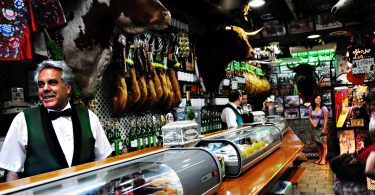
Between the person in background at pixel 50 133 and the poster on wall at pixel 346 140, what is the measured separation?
23.9ft

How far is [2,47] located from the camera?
2.35m

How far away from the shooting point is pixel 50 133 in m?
2.25

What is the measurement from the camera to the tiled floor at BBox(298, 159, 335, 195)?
6.18 m

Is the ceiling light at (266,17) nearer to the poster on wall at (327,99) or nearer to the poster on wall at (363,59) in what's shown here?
the poster on wall at (363,59)

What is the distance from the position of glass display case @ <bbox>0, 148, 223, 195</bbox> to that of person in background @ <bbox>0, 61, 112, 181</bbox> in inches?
22.1

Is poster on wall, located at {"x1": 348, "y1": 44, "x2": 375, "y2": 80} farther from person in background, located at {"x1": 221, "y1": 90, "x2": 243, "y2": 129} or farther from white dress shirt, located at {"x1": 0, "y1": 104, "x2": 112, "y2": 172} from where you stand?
white dress shirt, located at {"x1": 0, "y1": 104, "x2": 112, "y2": 172}

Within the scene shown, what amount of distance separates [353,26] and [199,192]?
23.3 feet

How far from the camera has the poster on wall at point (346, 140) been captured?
26.6ft

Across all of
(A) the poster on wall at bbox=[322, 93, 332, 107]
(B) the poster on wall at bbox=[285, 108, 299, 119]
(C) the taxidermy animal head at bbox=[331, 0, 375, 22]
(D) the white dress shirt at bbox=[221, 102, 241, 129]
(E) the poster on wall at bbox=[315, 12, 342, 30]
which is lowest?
(B) the poster on wall at bbox=[285, 108, 299, 119]

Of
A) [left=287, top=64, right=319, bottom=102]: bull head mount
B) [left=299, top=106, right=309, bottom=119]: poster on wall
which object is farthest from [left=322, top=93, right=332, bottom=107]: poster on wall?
[left=299, top=106, right=309, bottom=119]: poster on wall

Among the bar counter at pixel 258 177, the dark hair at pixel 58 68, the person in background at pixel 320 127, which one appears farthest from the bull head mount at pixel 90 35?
the person in background at pixel 320 127

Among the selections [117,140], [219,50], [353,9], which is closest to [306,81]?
[219,50]

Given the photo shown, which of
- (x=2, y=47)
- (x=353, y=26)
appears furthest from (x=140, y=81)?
(x=353, y=26)

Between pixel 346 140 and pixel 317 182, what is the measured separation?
6.50 feet
